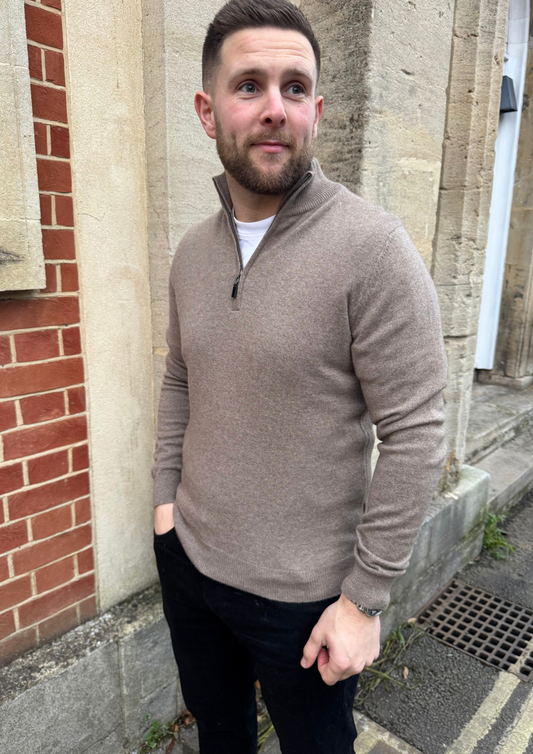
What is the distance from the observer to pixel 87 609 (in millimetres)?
2143

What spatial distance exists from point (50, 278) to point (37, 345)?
0.22 meters

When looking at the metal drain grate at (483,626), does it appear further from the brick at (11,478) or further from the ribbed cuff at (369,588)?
the brick at (11,478)

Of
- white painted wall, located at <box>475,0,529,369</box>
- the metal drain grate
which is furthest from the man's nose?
white painted wall, located at <box>475,0,529,369</box>

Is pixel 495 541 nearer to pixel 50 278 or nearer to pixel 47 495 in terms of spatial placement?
pixel 47 495

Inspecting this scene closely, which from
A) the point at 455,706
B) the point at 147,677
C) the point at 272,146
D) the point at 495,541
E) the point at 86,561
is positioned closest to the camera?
the point at 272,146

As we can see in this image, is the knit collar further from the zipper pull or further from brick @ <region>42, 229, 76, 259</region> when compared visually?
brick @ <region>42, 229, 76, 259</region>

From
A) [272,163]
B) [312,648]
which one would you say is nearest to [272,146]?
[272,163]

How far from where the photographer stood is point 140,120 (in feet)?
6.48

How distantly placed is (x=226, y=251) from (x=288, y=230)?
0.21 meters

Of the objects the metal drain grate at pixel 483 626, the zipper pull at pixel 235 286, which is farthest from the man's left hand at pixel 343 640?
the metal drain grate at pixel 483 626

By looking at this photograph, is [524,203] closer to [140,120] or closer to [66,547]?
[140,120]

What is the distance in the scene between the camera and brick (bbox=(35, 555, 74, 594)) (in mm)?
1955

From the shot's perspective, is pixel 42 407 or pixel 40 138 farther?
pixel 42 407

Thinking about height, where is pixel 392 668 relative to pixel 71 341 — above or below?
below
